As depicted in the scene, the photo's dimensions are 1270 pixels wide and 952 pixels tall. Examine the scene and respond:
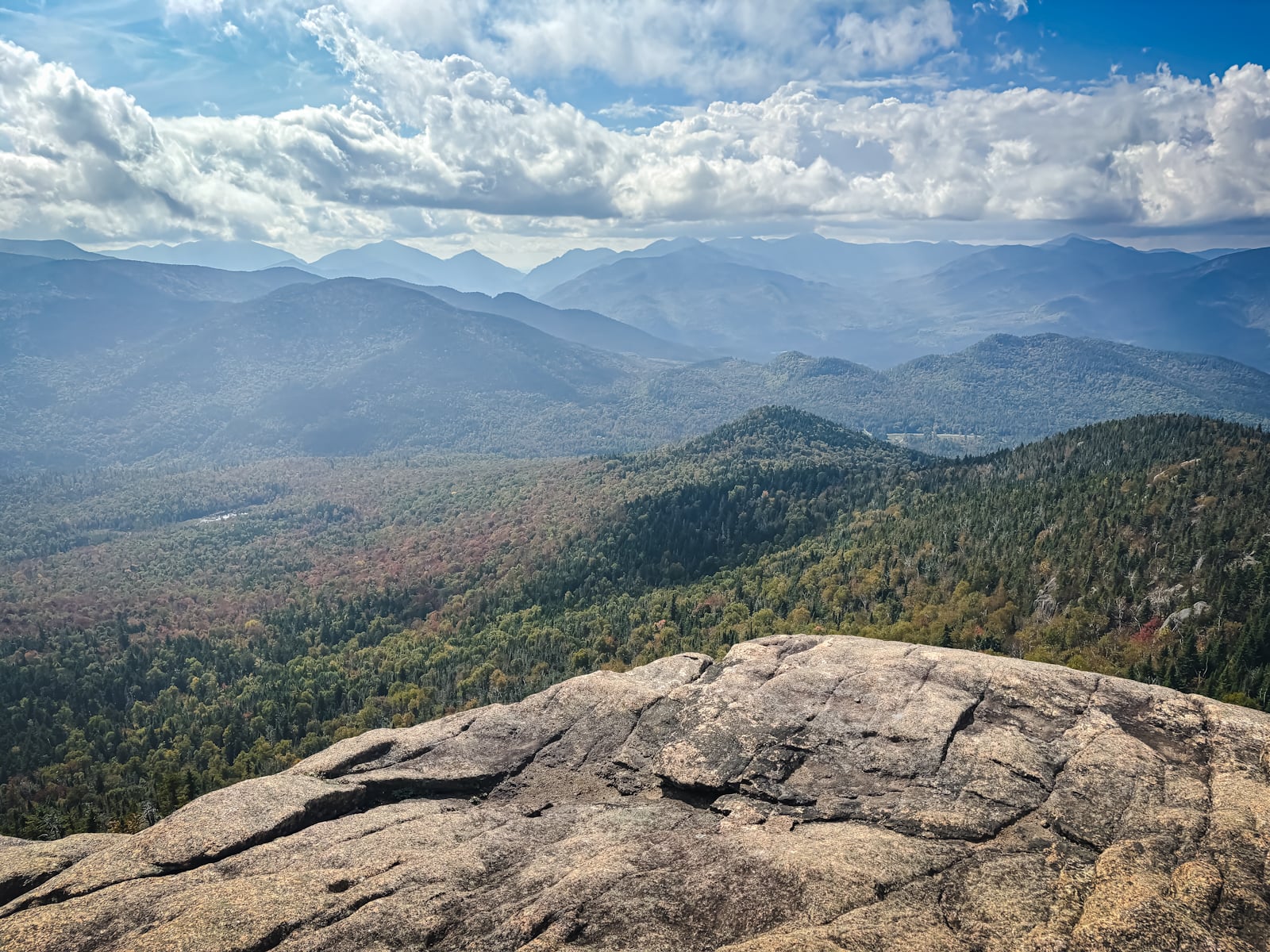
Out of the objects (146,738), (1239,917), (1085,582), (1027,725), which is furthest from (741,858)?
(146,738)

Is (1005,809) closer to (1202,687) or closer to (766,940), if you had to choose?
(766,940)

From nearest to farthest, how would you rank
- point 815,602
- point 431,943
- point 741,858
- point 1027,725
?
1. point 431,943
2. point 741,858
3. point 1027,725
4. point 815,602

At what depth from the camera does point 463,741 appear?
67.4 m

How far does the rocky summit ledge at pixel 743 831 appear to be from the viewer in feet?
124

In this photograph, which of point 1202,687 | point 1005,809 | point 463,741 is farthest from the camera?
point 1202,687

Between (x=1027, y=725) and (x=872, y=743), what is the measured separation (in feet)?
39.7

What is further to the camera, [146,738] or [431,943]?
[146,738]

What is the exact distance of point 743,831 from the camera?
4875 centimetres

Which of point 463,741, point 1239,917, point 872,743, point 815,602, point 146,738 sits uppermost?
point 1239,917

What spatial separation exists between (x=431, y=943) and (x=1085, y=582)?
171 meters

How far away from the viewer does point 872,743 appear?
57.8 meters

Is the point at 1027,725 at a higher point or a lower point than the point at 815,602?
higher

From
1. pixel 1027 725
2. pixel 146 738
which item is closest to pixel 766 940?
pixel 1027 725

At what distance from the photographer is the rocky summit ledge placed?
37.8 meters
